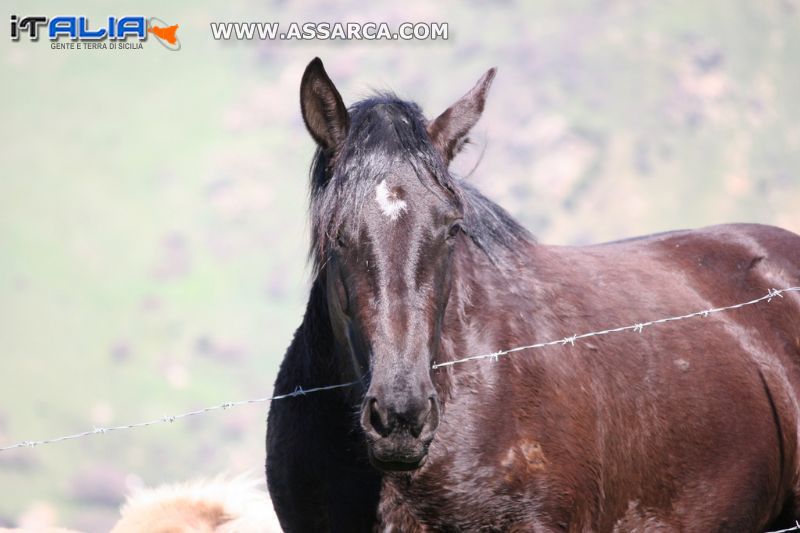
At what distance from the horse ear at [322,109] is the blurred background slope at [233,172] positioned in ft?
220

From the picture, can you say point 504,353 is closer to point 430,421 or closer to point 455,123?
point 430,421

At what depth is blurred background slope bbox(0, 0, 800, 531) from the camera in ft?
269

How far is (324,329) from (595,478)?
149cm

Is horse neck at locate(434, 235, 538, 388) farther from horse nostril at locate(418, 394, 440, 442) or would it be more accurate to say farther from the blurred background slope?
the blurred background slope

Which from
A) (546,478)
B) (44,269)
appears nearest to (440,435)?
(546,478)

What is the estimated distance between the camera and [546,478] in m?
4.34

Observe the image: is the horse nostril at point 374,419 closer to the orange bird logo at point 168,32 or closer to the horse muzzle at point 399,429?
the horse muzzle at point 399,429

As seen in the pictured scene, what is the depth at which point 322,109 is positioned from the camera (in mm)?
4453

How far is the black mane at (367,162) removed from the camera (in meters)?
4.24

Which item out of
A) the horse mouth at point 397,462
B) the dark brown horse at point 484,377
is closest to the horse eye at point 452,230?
the dark brown horse at point 484,377

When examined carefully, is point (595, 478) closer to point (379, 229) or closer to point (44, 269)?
point (379, 229)

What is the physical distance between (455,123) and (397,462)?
173 cm

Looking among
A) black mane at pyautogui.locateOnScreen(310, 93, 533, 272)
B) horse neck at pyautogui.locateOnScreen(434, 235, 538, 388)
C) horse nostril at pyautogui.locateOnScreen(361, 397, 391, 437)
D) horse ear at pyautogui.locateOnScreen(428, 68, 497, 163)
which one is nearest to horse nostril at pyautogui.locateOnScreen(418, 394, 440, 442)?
horse nostril at pyautogui.locateOnScreen(361, 397, 391, 437)

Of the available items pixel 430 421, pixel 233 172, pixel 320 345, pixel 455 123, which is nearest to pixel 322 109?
pixel 455 123
